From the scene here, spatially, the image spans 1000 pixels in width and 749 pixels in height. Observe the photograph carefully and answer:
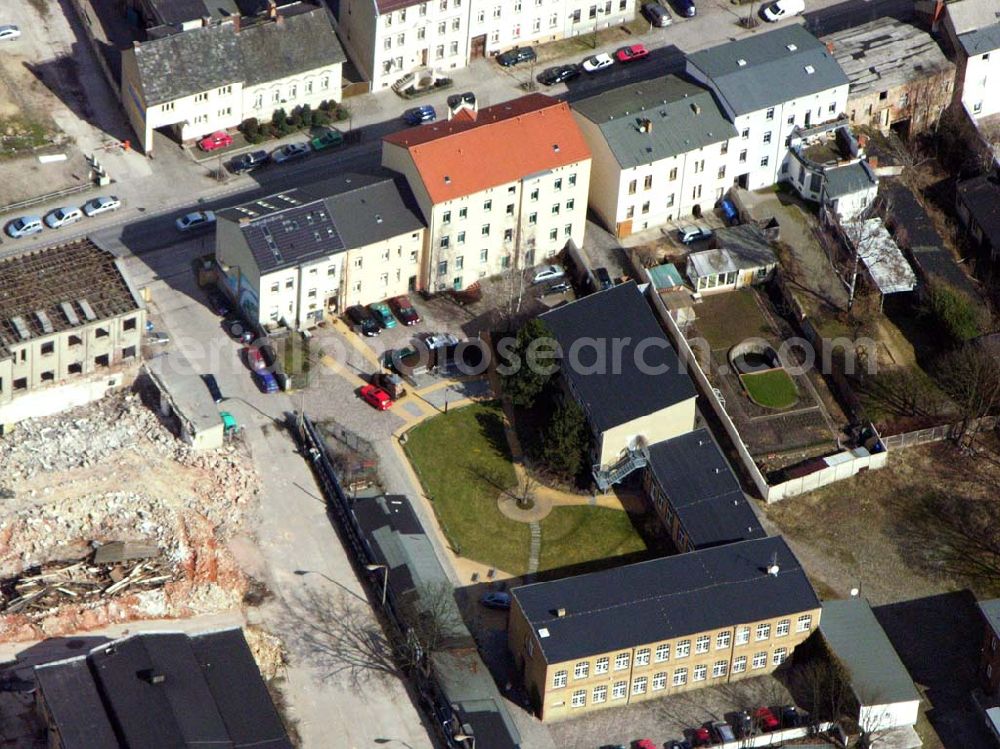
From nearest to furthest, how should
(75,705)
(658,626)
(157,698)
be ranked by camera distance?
(75,705) < (157,698) < (658,626)

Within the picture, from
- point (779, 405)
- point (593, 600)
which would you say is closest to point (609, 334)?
point (779, 405)

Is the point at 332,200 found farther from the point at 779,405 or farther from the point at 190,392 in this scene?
the point at 779,405

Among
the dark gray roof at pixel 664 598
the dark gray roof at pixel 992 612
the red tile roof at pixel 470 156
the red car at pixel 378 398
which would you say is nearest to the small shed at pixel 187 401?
the red car at pixel 378 398

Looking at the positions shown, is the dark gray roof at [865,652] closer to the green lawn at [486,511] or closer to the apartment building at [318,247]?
the green lawn at [486,511]

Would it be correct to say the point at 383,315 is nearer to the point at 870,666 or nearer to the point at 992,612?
the point at 870,666

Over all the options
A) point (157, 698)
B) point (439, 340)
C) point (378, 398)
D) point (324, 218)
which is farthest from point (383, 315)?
point (157, 698)
